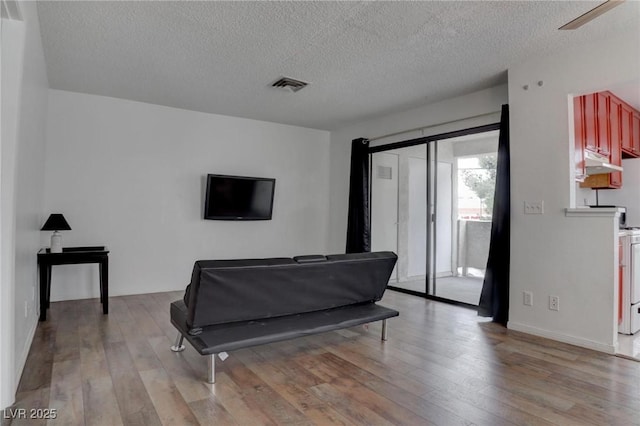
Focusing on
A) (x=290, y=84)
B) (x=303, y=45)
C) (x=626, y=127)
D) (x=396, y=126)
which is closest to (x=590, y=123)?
(x=626, y=127)

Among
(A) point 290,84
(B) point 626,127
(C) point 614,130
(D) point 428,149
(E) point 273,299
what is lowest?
(E) point 273,299

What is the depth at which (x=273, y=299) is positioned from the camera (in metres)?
2.58

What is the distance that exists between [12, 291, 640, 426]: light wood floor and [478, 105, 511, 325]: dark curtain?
360 millimetres

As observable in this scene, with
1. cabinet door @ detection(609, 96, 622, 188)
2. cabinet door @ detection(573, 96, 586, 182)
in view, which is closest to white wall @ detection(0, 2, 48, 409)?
cabinet door @ detection(573, 96, 586, 182)

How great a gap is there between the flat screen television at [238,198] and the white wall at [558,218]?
138 inches

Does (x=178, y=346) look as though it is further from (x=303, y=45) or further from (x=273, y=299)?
(x=303, y=45)

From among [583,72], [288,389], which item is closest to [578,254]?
[583,72]

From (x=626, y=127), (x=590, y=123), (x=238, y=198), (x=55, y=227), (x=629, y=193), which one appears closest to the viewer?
(x=590, y=123)

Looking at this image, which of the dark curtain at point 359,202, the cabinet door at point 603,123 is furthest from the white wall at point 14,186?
the cabinet door at point 603,123

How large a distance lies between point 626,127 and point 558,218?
91.9 inches

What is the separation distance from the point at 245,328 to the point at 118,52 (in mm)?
2793

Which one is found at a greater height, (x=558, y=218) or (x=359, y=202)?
(x=359, y=202)

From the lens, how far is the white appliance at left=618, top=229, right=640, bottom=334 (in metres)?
3.34

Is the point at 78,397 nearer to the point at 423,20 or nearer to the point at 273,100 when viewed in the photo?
the point at 423,20
